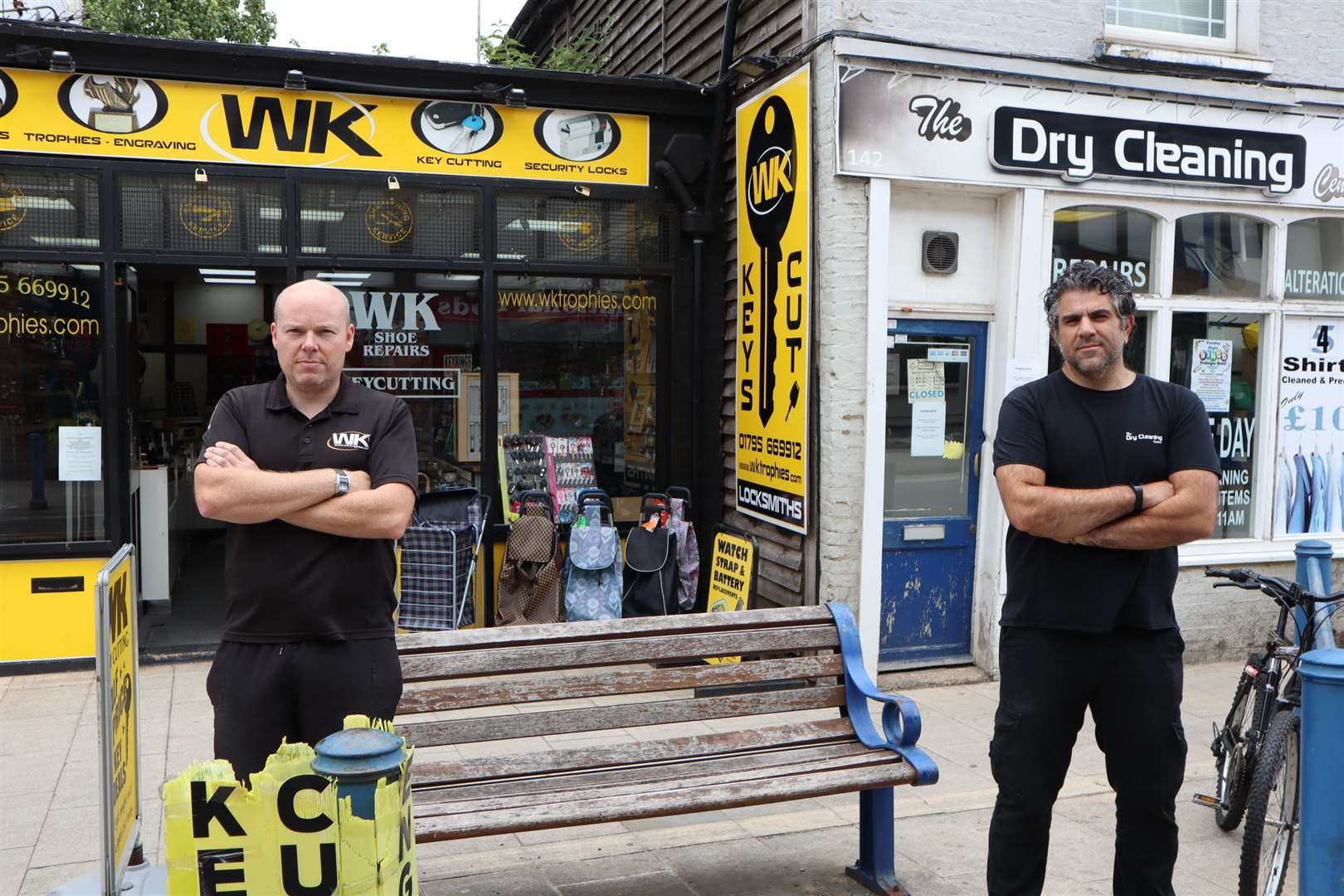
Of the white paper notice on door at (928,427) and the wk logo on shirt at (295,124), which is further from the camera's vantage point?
the white paper notice on door at (928,427)

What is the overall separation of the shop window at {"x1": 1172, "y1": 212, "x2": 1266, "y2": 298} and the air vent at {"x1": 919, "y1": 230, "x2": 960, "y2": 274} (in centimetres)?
161

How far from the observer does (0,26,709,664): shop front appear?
22.1 ft

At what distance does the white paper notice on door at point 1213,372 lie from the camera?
7621mm

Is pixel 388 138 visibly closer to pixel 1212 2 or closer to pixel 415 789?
pixel 415 789

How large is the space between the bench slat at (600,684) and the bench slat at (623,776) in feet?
0.84

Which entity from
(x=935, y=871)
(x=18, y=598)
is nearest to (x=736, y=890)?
(x=935, y=871)

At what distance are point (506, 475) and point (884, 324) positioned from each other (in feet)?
8.76

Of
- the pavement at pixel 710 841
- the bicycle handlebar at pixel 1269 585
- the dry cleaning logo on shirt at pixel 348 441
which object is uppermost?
the dry cleaning logo on shirt at pixel 348 441

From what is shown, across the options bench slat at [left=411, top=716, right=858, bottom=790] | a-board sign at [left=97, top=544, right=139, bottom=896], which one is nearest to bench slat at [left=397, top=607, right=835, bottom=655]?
bench slat at [left=411, top=716, right=858, bottom=790]

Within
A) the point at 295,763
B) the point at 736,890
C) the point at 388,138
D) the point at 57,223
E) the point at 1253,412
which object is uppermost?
the point at 388,138

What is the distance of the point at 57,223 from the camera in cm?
673

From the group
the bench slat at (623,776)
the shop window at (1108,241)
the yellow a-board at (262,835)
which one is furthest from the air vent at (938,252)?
the yellow a-board at (262,835)

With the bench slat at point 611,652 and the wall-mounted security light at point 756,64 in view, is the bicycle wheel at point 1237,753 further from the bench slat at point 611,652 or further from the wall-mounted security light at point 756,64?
the wall-mounted security light at point 756,64

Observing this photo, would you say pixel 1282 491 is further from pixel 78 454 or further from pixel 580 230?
pixel 78 454
